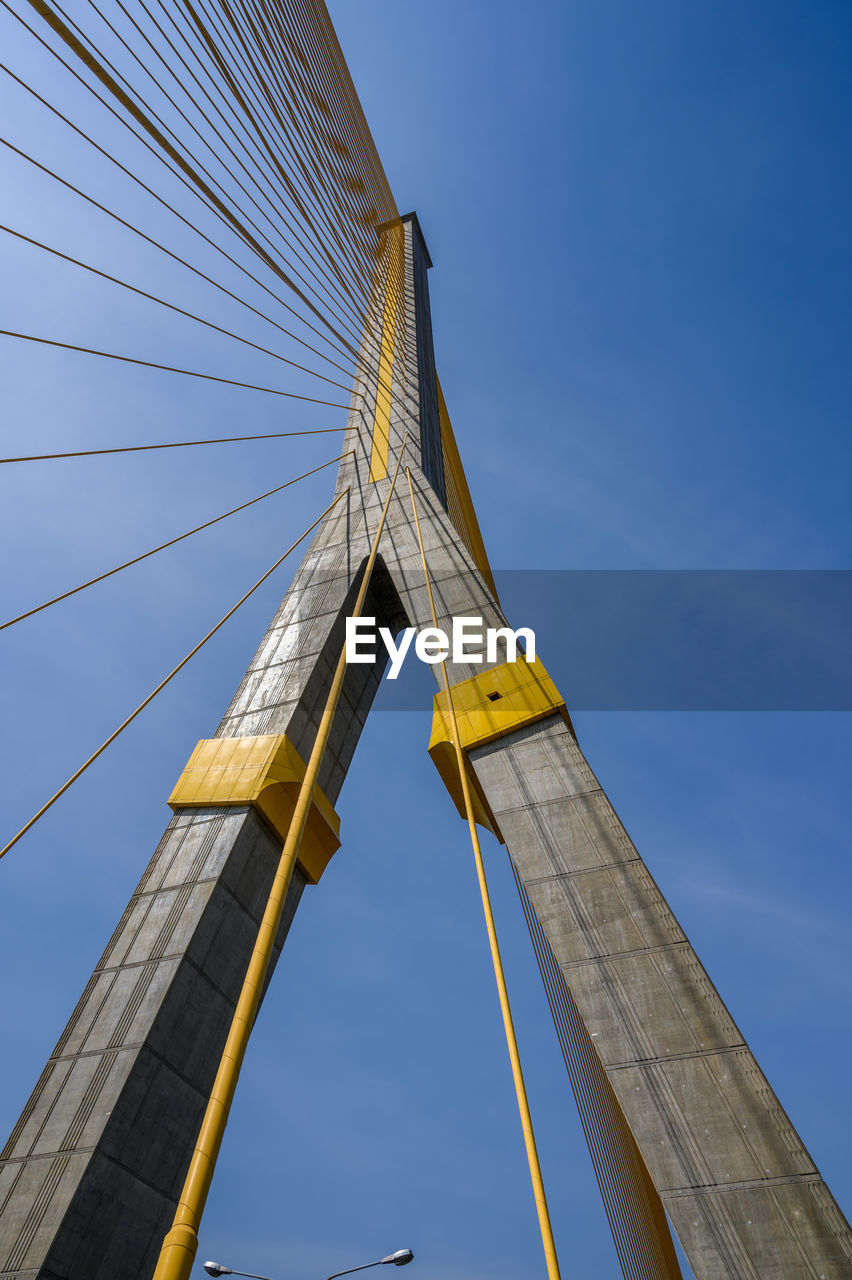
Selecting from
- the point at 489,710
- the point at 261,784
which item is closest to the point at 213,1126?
the point at 261,784

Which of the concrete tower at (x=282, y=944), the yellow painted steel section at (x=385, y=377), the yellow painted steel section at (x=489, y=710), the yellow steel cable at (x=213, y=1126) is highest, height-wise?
the yellow painted steel section at (x=385, y=377)

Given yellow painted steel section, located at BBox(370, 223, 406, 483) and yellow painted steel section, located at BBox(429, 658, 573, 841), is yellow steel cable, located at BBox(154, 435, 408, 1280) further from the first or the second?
yellow painted steel section, located at BBox(370, 223, 406, 483)

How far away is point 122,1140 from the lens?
530 centimetres

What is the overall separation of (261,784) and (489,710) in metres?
2.21

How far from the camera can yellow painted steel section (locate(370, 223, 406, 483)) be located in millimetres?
11414

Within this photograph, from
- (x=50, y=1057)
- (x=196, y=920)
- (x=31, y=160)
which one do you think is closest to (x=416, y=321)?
(x=31, y=160)

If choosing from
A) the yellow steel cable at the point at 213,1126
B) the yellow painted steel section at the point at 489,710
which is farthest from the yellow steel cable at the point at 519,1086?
the yellow painted steel section at the point at 489,710

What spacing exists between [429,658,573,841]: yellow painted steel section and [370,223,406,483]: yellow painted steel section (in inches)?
166

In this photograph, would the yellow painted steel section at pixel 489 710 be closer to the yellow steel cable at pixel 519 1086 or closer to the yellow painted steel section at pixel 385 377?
the yellow steel cable at pixel 519 1086

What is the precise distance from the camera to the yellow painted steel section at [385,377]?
11.4m

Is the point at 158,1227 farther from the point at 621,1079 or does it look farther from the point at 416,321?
the point at 416,321

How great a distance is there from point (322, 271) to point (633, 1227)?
10.5 metres

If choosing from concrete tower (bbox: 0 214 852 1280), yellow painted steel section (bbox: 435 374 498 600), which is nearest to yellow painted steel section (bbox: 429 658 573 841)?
concrete tower (bbox: 0 214 852 1280)

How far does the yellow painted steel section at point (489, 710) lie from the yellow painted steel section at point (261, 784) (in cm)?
Answer: 132
